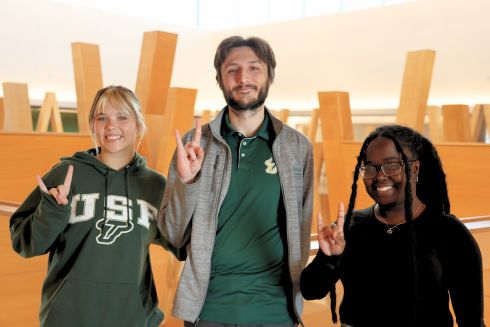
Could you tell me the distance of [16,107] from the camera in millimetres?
6406

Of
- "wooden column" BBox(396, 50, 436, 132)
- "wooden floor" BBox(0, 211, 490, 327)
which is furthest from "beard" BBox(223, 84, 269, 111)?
"wooden column" BBox(396, 50, 436, 132)

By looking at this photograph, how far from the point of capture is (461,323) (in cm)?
137

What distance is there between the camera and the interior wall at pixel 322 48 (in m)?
10.5

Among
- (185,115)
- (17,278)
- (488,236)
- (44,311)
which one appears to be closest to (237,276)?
(44,311)

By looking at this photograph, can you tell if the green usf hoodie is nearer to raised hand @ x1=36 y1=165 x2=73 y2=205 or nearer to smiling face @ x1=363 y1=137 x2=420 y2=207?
raised hand @ x1=36 y1=165 x2=73 y2=205

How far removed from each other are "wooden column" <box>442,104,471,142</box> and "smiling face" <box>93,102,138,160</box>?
15.3ft

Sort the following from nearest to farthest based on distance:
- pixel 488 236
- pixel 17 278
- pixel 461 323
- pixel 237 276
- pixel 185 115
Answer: pixel 461 323 → pixel 237 276 → pixel 488 236 → pixel 17 278 → pixel 185 115

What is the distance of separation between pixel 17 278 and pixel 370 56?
32.7ft

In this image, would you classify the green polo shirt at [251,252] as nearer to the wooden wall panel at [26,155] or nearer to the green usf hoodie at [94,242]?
the green usf hoodie at [94,242]

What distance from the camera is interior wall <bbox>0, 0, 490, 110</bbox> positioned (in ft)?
34.3

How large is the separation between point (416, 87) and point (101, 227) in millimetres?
3356

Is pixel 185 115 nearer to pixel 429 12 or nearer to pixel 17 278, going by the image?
pixel 17 278

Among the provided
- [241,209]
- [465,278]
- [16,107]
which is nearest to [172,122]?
[16,107]

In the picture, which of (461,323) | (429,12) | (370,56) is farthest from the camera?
(370,56)
